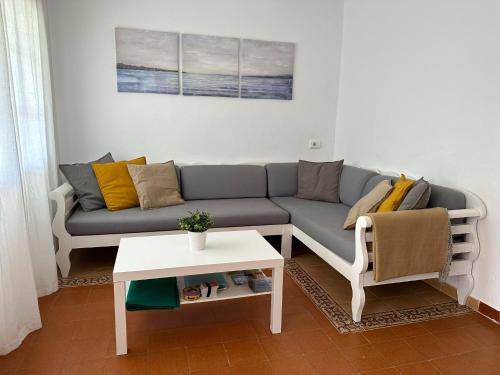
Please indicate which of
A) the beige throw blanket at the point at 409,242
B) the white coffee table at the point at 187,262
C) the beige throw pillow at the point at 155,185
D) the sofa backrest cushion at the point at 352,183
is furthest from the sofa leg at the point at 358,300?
the beige throw pillow at the point at 155,185

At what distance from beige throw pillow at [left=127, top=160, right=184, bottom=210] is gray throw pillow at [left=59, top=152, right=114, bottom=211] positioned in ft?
1.02

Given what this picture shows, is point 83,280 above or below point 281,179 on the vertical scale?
below

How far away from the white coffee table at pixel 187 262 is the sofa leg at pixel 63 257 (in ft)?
2.62

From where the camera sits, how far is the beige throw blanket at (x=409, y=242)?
220 centimetres

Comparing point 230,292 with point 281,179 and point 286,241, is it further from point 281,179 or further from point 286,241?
point 281,179

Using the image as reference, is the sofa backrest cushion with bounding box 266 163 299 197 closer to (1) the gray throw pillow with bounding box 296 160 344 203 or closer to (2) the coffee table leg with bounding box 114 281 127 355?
(1) the gray throw pillow with bounding box 296 160 344 203

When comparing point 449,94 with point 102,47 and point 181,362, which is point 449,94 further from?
point 102,47

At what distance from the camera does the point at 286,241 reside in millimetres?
3346

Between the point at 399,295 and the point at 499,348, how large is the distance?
69 centimetres

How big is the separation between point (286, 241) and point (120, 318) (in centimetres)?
175

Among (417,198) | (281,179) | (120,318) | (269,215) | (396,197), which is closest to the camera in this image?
(120,318)

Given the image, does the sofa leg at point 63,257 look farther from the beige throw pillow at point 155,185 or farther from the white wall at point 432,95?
the white wall at point 432,95

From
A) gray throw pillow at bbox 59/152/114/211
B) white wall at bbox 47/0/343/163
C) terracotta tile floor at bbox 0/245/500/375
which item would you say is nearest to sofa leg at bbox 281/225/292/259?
terracotta tile floor at bbox 0/245/500/375

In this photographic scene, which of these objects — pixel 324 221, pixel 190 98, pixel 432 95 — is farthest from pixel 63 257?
pixel 432 95
